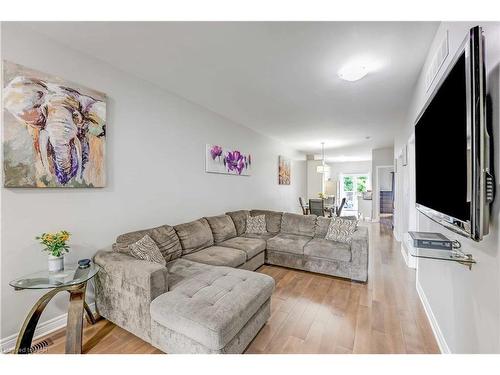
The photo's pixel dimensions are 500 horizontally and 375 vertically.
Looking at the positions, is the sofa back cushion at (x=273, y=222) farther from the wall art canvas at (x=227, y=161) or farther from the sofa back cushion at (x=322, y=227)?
the wall art canvas at (x=227, y=161)

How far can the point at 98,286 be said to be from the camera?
6.40ft

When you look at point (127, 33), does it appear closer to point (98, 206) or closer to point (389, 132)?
point (98, 206)

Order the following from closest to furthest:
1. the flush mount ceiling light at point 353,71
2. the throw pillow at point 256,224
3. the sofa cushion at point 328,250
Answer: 1. the flush mount ceiling light at point 353,71
2. the sofa cushion at point 328,250
3. the throw pillow at point 256,224

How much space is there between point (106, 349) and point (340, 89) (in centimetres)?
368

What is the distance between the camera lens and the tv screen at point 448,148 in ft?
2.98

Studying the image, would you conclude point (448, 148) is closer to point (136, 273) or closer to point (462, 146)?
point (462, 146)

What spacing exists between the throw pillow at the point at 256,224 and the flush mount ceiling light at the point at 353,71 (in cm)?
259

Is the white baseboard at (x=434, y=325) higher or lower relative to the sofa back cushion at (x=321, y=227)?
lower

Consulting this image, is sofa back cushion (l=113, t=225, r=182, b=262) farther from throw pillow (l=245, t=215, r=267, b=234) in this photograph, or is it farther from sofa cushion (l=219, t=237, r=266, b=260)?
throw pillow (l=245, t=215, r=267, b=234)

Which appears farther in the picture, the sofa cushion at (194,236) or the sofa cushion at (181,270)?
the sofa cushion at (194,236)

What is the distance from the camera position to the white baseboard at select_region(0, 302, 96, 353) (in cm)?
160

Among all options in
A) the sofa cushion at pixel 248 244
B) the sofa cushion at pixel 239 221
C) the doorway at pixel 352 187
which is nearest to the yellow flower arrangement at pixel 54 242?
the sofa cushion at pixel 248 244

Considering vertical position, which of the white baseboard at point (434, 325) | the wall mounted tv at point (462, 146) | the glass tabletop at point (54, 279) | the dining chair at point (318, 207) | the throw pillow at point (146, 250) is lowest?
the white baseboard at point (434, 325)

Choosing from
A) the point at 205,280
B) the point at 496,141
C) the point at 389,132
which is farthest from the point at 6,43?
the point at 389,132
